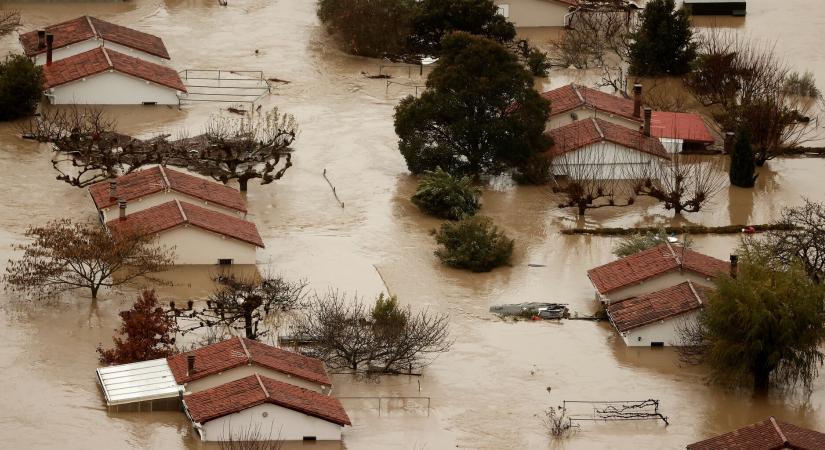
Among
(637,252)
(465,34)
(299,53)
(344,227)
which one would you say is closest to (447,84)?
(465,34)

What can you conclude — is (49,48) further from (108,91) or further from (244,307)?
(244,307)

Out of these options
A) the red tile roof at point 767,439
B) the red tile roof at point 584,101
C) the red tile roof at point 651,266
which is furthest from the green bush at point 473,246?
the red tile roof at point 767,439

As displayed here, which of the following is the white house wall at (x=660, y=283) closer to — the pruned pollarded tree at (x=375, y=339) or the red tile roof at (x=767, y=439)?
the pruned pollarded tree at (x=375, y=339)

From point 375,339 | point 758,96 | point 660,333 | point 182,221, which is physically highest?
point 758,96

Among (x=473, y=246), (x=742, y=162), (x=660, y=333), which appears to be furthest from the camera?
(x=742, y=162)

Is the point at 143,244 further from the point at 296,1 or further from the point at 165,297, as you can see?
the point at 296,1

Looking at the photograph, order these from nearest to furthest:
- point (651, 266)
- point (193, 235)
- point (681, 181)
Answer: point (651, 266) → point (193, 235) → point (681, 181)

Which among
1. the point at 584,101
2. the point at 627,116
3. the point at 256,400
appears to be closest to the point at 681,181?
the point at 627,116
